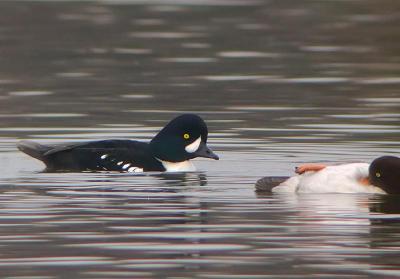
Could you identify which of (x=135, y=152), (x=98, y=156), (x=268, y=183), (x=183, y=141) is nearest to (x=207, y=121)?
(x=183, y=141)

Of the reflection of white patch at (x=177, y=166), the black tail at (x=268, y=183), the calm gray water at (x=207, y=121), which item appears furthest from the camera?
the reflection of white patch at (x=177, y=166)

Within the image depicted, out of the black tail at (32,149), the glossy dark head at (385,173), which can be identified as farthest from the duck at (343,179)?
the black tail at (32,149)

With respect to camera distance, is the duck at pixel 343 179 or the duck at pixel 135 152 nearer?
the duck at pixel 343 179

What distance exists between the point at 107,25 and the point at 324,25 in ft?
13.9

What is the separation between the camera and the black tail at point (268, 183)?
15.1 meters

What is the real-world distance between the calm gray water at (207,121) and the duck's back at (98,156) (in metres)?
0.18

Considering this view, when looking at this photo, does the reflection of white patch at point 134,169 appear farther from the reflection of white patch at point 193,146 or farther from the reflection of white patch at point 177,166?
the reflection of white patch at point 193,146

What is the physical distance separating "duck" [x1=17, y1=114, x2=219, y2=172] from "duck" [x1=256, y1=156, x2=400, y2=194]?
1693 millimetres

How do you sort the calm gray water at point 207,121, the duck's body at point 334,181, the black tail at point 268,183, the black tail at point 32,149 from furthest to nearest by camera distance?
the black tail at point 32,149 < the black tail at point 268,183 < the duck's body at point 334,181 < the calm gray water at point 207,121

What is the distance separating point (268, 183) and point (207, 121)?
5.25m

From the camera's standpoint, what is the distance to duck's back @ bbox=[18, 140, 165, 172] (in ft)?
54.7

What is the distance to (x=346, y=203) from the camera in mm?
14422

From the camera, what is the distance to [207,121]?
66.6 ft

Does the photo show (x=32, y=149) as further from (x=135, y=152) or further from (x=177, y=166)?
(x=177, y=166)
